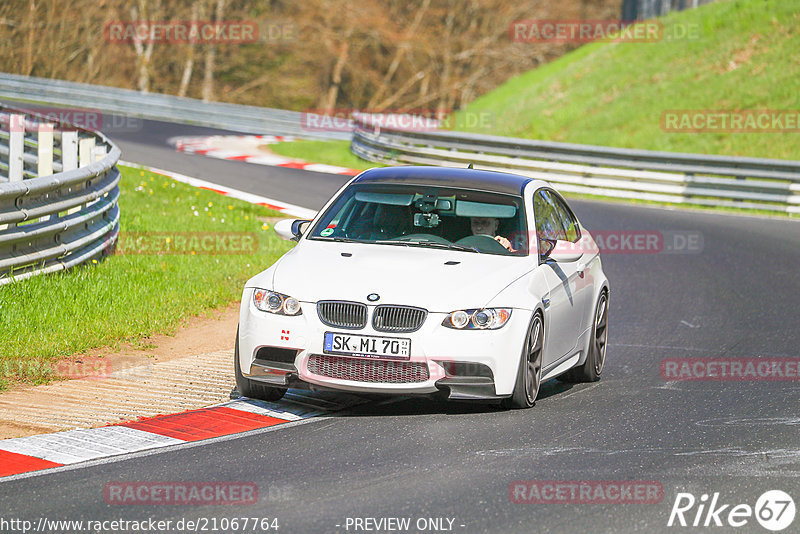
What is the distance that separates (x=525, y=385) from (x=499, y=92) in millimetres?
36810

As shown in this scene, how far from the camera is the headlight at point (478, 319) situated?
7559 millimetres

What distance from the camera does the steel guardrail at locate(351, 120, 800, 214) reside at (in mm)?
23688

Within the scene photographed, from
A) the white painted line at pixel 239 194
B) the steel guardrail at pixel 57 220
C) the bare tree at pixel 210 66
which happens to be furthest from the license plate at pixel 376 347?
the bare tree at pixel 210 66

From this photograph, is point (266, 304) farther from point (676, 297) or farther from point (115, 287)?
point (676, 297)

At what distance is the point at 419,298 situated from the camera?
7.57 metres

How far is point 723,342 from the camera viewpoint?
443 inches

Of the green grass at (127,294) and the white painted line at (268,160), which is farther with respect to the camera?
the white painted line at (268,160)

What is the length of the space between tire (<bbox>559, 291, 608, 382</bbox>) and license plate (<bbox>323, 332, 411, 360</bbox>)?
2387 mm

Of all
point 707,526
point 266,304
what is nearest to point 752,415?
point 707,526

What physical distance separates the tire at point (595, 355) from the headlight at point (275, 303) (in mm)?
2720
